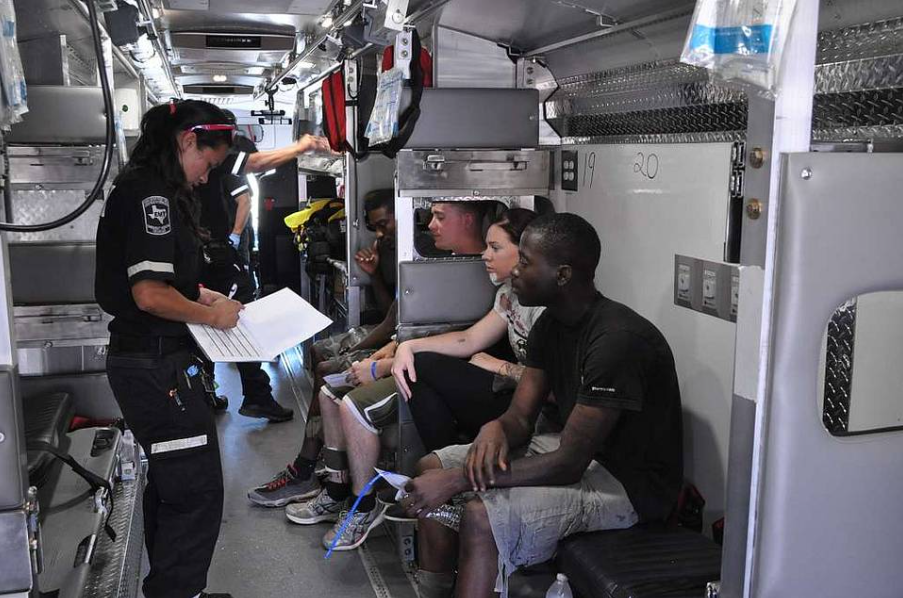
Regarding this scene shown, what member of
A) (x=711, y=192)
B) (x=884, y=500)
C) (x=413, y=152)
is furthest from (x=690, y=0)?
(x=884, y=500)

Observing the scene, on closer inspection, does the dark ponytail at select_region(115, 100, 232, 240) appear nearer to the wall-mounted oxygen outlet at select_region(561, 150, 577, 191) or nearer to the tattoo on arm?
the tattoo on arm

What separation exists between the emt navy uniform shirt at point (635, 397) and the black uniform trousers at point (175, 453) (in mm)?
1300

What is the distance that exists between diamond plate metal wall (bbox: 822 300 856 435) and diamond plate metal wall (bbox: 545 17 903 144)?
20.1 inches

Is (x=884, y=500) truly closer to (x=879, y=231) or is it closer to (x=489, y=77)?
(x=879, y=231)

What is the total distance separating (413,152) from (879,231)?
2575mm

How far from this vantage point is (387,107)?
356cm

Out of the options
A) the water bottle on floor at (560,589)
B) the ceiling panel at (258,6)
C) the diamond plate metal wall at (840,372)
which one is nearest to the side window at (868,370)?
the diamond plate metal wall at (840,372)

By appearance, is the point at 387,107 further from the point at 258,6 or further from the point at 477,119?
the point at 258,6

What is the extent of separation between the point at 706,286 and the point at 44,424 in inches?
103

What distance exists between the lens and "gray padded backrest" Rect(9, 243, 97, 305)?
12.8ft

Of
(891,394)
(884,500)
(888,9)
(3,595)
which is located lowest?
(3,595)

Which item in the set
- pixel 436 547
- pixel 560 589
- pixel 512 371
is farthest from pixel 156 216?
pixel 560 589

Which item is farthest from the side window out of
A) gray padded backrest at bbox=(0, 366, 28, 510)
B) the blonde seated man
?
the blonde seated man

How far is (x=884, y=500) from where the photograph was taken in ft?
4.79
